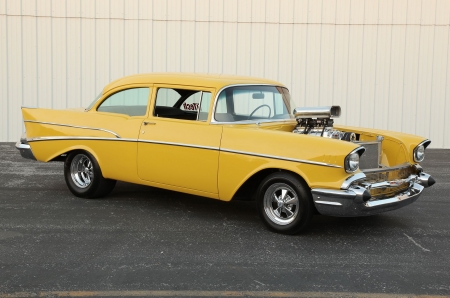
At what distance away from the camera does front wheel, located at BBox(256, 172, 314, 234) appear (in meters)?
6.12

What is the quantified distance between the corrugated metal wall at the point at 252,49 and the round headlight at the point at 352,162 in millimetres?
8102

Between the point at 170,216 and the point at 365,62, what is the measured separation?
27.1 feet

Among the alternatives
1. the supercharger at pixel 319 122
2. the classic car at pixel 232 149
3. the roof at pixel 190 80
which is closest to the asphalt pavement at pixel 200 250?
the classic car at pixel 232 149

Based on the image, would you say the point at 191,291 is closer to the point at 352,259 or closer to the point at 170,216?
the point at 352,259

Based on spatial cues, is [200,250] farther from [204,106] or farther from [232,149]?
[204,106]

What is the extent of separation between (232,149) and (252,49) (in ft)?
25.0

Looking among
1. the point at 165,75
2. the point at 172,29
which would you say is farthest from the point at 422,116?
the point at 165,75

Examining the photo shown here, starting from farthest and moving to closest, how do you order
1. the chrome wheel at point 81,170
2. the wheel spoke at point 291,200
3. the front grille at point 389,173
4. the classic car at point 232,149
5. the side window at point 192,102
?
the chrome wheel at point 81,170 < the side window at point 192,102 < the front grille at point 389,173 < the wheel spoke at point 291,200 < the classic car at point 232,149

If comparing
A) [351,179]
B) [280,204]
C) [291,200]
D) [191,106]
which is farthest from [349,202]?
[191,106]

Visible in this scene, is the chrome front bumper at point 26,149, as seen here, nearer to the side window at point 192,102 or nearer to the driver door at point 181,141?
the driver door at point 181,141

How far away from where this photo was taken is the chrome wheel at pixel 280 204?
20.5ft

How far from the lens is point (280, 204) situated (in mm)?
6312

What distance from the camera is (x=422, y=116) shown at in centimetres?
1409

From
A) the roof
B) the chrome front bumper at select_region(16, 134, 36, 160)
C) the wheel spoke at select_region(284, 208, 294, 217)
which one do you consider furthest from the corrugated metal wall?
the wheel spoke at select_region(284, 208, 294, 217)
